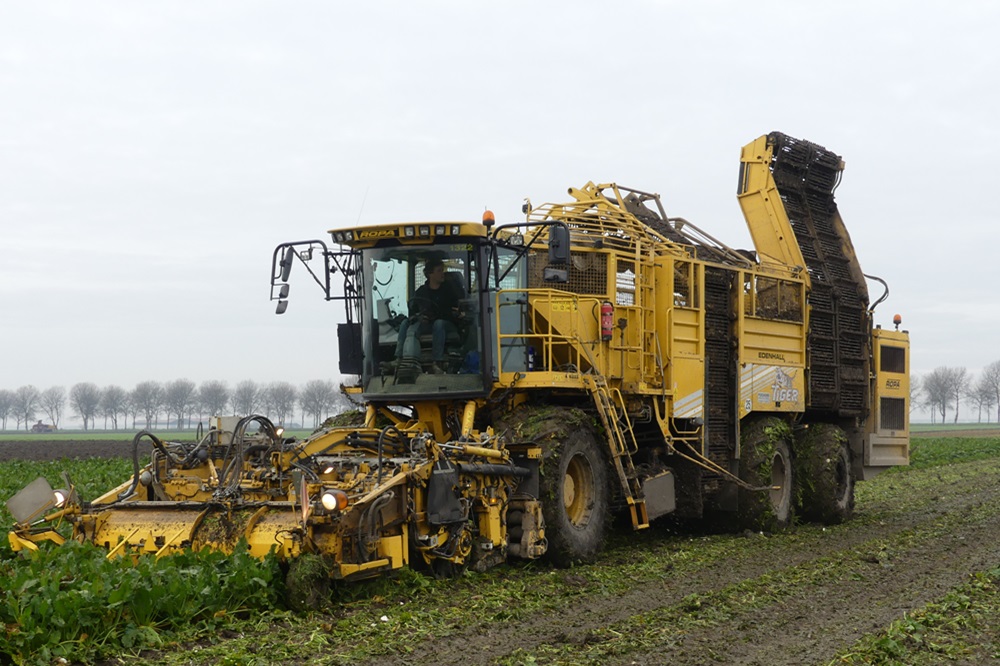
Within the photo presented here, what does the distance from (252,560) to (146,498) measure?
7.13 feet

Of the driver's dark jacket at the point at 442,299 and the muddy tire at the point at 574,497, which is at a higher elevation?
the driver's dark jacket at the point at 442,299

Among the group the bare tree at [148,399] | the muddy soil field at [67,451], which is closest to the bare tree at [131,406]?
the bare tree at [148,399]

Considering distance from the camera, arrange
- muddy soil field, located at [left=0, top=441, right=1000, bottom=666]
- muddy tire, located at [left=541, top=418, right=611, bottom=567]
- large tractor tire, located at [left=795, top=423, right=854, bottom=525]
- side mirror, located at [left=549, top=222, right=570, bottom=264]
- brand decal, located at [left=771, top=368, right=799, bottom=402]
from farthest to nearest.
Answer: large tractor tire, located at [left=795, top=423, right=854, bottom=525], brand decal, located at [left=771, top=368, right=799, bottom=402], muddy tire, located at [left=541, top=418, right=611, bottom=567], side mirror, located at [left=549, top=222, right=570, bottom=264], muddy soil field, located at [left=0, top=441, right=1000, bottom=666]

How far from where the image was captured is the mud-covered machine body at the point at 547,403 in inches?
360

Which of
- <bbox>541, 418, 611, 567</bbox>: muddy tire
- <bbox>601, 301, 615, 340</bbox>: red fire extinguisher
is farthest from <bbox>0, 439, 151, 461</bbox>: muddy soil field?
<bbox>541, 418, 611, 567</bbox>: muddy tire

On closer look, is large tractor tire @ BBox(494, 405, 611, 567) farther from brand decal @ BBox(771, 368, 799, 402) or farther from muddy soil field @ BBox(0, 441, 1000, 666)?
brand decal @ BBox(771, 368, 799, 402)

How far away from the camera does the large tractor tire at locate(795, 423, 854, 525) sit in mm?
15594

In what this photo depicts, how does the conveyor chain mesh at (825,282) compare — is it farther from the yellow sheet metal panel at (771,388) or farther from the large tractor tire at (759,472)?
the large tractor tire at (759,472)

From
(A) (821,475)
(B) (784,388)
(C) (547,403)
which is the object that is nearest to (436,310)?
(C) (547,403)

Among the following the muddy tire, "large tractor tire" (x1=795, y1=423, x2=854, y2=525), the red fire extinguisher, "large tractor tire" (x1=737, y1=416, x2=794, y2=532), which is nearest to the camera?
the muddy tire

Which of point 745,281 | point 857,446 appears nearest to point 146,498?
point 745,281

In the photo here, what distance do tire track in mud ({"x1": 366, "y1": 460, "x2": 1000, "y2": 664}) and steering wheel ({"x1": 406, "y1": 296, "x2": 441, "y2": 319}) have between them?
2.92m

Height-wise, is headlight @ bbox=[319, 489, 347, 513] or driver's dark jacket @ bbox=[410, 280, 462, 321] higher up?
driver's dark jacket @ bbox=[410, 280, 462, 321]

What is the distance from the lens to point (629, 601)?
9.09 m
